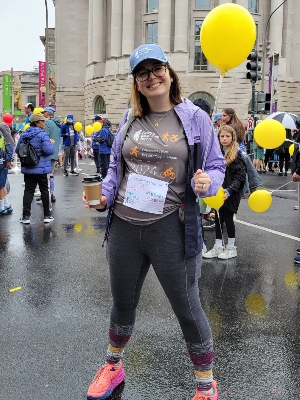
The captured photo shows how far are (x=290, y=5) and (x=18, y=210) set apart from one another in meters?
41.4

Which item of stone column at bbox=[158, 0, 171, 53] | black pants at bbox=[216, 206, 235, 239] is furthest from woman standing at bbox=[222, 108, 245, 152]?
stone column at bbox=[158, 0, 171, 53]

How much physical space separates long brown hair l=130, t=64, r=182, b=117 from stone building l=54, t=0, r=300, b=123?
37168 mm

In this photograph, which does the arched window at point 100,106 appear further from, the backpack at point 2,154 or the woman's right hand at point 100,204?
the woman's right hand at point 100,204

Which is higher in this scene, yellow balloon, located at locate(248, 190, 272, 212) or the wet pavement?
yellow balloon, located at locate(248, 190, 272, 212)

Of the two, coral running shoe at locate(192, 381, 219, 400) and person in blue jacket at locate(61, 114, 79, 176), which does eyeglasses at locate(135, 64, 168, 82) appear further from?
person in blue jacket at locate(61, 114, 79, 176)

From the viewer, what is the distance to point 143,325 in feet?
12.8

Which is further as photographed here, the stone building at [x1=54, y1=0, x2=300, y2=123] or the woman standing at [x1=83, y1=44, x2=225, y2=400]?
the stone building at [x1=54, y1=0, x2=300, y2=123]

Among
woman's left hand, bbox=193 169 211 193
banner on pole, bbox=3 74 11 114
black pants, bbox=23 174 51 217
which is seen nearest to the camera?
woman's left hand, bbox=193 169 211 193

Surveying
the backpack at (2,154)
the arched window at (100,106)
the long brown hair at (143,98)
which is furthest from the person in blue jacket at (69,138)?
the arched window at (100,106)

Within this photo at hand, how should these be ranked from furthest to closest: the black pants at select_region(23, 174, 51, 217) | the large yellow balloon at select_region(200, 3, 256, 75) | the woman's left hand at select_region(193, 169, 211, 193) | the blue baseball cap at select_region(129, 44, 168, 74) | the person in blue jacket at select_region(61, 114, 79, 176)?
the person in blue jacket at select_region(61, 114, 79, 176), the black pants at select_region(23, 174, 51, 217), the large yellow balloon at select_region(200, 3, 256, 75), the blue baseball cap at select_region(129, 44, 168, 74), the woman's left hand at select_region(193, 169, 211, 193)

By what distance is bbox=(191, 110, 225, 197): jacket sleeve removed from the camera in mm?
2520

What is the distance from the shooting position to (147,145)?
2533mm

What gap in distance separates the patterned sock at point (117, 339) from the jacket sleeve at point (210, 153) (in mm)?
1002

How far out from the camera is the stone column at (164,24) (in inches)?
1630
